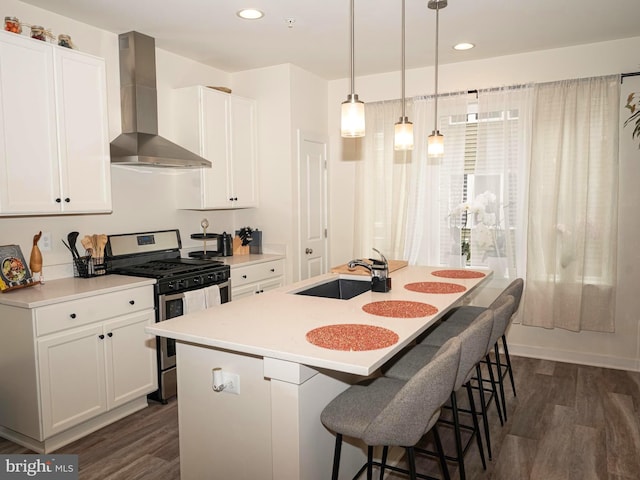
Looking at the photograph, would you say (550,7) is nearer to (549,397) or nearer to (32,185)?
(549,397)

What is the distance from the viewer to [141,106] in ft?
12.4

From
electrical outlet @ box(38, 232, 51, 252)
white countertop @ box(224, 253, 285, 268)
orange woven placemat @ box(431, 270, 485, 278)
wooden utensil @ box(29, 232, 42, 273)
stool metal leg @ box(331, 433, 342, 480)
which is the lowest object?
stool metal leg @ box(331, 433, 342, 480)

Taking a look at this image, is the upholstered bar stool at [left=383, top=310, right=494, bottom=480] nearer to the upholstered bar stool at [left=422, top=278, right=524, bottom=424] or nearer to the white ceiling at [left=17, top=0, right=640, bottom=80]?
the upholstered bar stool at [left=422, top=278, right=524, bottom=424]

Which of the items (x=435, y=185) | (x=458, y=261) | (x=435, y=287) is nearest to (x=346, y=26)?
(x=435, y=185)

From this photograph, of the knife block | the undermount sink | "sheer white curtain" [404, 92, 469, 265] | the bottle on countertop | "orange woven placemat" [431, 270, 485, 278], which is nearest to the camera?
the bottle on countertop

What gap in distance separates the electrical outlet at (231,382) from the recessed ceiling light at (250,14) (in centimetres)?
245

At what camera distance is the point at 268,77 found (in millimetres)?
4766

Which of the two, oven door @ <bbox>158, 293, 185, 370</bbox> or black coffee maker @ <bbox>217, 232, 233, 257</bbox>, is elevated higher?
black coffee maker @ <bbox>217, 232, 233, 257</bbox>

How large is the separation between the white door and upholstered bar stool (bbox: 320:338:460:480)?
295 centimetres

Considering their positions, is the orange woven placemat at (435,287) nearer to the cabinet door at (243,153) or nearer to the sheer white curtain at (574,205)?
the sheer white curtain at (574,205)

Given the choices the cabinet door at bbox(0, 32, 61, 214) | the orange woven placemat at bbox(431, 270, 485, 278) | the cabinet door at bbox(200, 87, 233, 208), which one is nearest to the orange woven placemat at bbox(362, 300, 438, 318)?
the orange woven placemat at bbox(431, 270, 485, 278)

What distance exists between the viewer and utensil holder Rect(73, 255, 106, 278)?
135 inches

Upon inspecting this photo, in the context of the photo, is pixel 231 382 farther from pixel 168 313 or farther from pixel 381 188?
pixel 381 188

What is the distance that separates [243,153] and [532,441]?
11.0 ft
